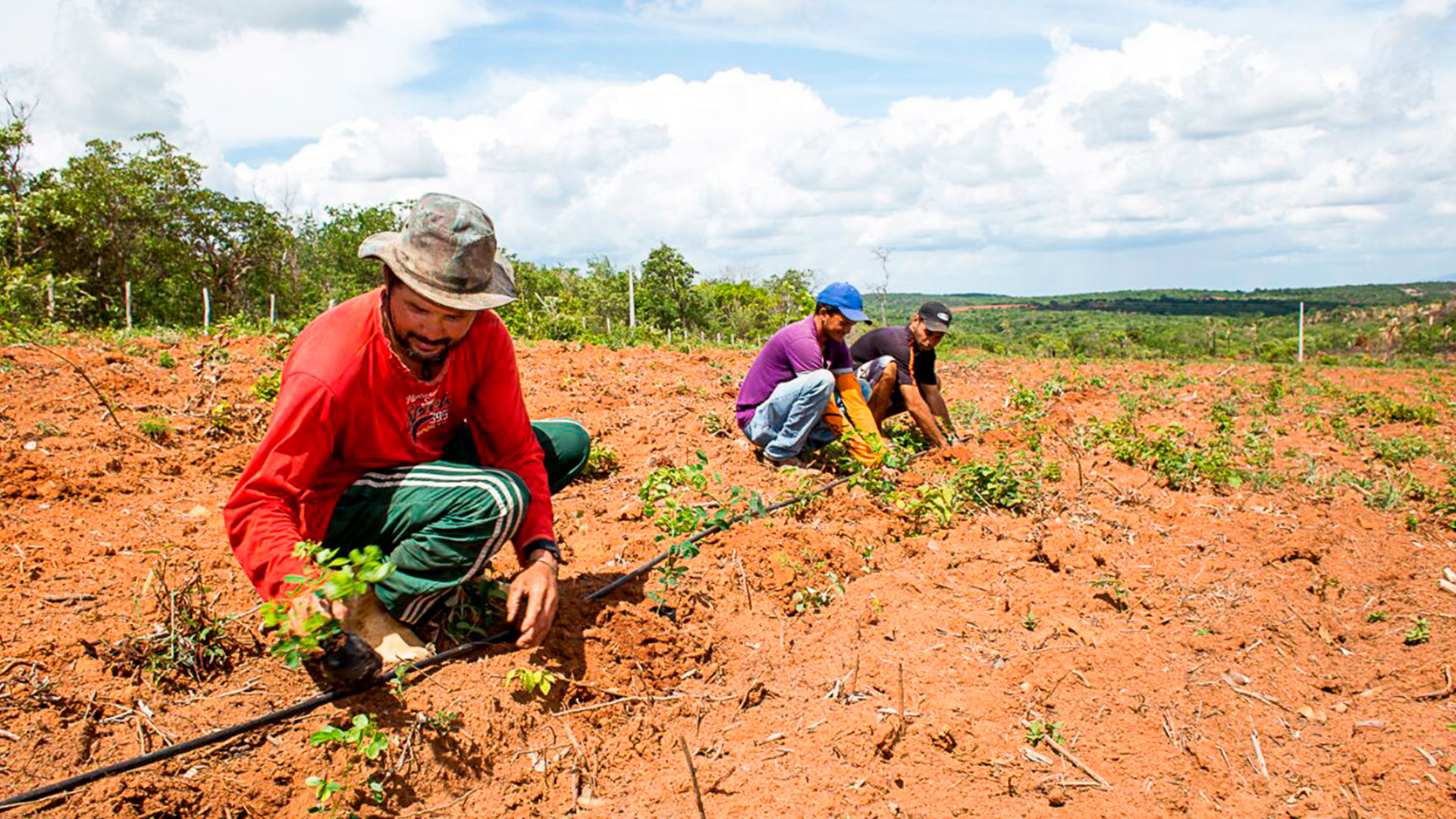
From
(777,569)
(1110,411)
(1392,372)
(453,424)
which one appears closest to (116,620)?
(453,424)

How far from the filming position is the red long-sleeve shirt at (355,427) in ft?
7.50

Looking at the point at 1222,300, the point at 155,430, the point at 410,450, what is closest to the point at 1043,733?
the point at 410,450

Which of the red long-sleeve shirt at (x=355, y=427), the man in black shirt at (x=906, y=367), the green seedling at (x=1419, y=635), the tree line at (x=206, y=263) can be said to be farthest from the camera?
the tree line at (x=206, y=263)

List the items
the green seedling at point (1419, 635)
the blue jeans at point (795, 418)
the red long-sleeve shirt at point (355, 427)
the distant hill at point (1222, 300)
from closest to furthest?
the red long-sleeve shirt at point (355, 427) < the green seedling at point (1419, 635) < the blue jeans at point (795, 418) < the distant hill at point (1222, 300)

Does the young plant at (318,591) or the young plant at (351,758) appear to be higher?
the young plant at (318,591)

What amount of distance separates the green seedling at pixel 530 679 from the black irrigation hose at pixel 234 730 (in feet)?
0.52

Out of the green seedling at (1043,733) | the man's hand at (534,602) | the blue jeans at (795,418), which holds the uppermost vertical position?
the blue jeans at (795,418)

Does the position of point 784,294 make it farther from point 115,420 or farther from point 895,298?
point 895,298

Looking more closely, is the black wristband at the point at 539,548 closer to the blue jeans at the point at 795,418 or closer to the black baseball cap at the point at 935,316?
the blue jeans at the point at 795,418

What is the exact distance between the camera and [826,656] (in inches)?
123

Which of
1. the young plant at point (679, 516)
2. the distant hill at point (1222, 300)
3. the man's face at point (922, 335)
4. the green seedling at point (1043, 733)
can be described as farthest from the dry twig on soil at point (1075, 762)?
the distant hill at point (1222, 300)

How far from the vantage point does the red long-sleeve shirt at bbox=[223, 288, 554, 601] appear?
2.29 metres

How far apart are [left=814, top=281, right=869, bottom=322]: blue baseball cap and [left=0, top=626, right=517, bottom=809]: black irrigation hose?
294cm

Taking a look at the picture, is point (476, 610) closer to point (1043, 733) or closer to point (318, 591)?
point (318, 591)
